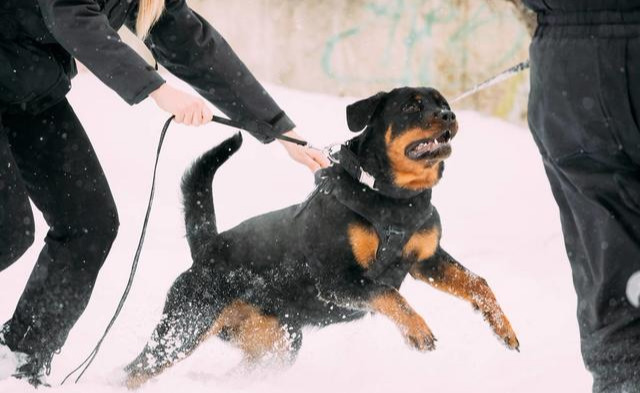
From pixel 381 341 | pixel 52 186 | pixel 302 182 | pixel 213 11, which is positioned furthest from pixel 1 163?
pixel 213 11

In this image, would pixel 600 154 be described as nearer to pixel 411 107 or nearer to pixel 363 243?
pixel 363 243

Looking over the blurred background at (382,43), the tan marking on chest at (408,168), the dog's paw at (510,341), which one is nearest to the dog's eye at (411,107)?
the tan marking on chest at (408,168)

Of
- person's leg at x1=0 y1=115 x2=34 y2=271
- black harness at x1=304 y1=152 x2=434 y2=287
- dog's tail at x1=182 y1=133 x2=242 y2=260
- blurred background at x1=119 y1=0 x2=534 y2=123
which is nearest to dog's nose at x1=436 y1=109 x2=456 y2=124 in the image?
black harness at x1=304 y1=152 x2=434 y2=287

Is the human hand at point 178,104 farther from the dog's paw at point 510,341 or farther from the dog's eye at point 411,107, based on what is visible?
the dog's paw at point 510,341

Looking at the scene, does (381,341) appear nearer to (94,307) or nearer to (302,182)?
(94,307)

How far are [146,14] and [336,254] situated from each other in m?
Answer: 1.13

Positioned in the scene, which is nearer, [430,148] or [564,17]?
[564,17]

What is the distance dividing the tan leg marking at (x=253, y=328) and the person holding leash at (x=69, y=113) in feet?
2.44

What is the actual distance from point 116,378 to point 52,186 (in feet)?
3.10

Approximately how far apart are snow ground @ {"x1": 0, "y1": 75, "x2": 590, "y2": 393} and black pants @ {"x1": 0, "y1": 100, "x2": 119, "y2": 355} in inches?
9.5

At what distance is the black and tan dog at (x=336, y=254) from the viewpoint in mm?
3109

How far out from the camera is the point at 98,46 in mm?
2359

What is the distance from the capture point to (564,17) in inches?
67.6

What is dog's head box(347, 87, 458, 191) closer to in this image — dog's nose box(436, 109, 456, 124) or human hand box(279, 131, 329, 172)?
dog's nose box(436, 109, 456, 124)
